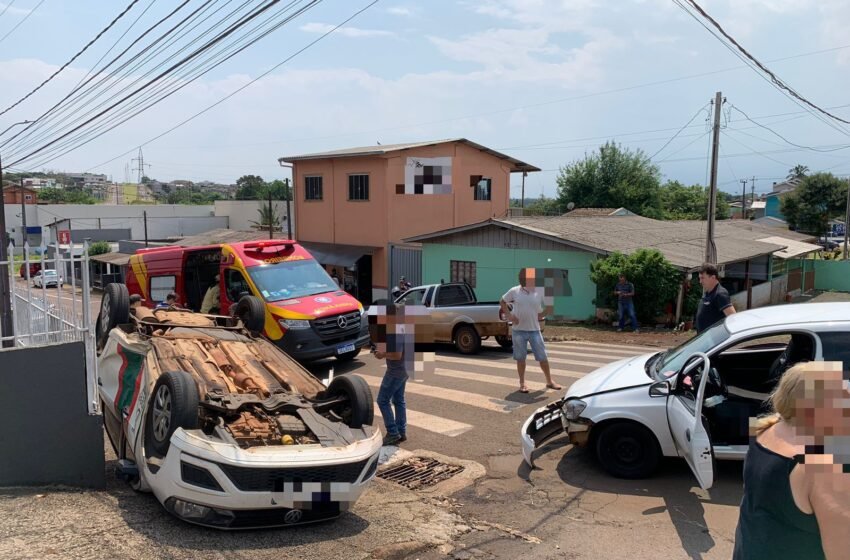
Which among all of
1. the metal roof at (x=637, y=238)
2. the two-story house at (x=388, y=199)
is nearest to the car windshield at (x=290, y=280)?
the metal roof at (x=637, y=238)

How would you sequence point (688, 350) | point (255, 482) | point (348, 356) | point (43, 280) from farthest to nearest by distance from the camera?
1. point (348, 356)
2. point (688, 350)
3. point (43, 280)
4. point (255, 482)

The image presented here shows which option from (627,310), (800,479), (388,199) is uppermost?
(388,199)

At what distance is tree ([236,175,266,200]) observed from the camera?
104175 millimetres

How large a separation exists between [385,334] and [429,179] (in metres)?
24.2

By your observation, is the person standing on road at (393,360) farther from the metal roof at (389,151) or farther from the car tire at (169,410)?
the metal roof at (389,151)

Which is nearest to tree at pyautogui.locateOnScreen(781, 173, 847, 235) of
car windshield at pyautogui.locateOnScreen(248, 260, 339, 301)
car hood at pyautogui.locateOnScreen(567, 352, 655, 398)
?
car windshield at pyautogui.locateOnScreen(248, 260, 339, 301)

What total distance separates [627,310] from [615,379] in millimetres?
14081

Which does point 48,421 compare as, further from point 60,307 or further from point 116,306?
point 116,306

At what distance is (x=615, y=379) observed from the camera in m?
6.83

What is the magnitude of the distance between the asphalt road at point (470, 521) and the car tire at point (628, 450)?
119 mm

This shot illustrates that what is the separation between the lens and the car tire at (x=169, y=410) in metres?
5.08

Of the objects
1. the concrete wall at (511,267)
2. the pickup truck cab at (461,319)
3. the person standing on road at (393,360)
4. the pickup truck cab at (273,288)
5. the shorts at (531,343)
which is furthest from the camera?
the concrete wall at (511,267)

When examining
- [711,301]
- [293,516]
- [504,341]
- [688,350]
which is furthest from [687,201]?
[293,516]

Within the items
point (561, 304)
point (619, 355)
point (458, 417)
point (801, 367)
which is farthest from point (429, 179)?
point (801, 367)
